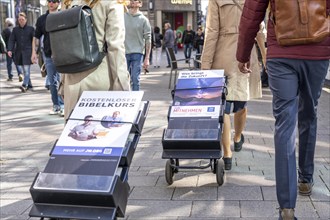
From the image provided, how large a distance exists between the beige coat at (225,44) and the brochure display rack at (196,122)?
0.25 meters

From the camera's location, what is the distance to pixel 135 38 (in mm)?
8172

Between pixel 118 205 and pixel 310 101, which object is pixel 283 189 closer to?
pixel 310 101

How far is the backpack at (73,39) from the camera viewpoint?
3.41m

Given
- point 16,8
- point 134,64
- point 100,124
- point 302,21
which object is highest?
point 302,21

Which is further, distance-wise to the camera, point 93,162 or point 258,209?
point 258,209

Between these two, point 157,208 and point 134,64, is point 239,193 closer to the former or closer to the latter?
point 157,208

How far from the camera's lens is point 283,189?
3107 mm

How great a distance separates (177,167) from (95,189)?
1.64 meters

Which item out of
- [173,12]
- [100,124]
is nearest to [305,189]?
[100,124]

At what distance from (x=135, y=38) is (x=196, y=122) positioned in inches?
154

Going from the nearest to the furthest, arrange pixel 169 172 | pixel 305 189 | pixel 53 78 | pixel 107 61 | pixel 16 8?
pixel 107 61 < pixel 305 189 < pixel 169 172 < pixel 53 78 < pixel 16 8

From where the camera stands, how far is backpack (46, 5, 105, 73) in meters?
3.41

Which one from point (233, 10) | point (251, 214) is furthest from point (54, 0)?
point (251, 214)

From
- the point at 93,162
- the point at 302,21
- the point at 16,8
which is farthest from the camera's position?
the point at 16,8
